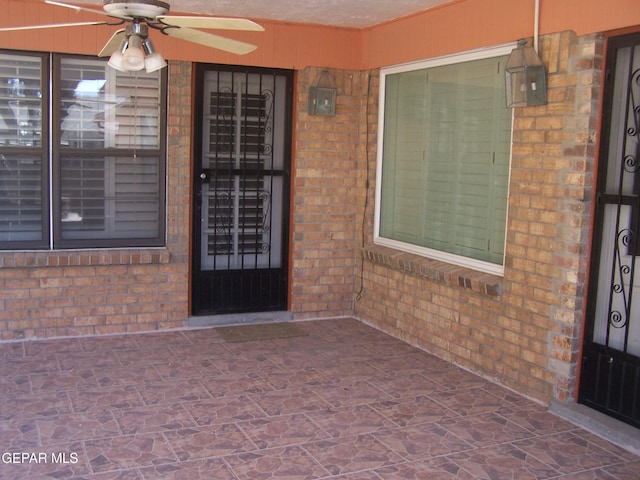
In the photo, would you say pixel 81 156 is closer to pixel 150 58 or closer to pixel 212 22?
pixel 150 58

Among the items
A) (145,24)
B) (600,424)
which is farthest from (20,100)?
(600,424)

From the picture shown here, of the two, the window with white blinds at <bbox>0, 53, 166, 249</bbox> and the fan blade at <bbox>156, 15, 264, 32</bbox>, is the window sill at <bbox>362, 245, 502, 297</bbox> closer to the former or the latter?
the window with white blinds at <bbox>0, 53, 166, 249</bbox>

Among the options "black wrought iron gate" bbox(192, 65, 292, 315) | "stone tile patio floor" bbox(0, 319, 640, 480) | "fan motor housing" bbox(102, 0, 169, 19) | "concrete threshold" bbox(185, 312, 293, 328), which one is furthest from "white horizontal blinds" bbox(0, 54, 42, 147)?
"fan motor housing" bbox(102, 0, 169, 19)

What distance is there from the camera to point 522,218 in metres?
4.74

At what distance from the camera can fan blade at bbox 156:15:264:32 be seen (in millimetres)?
3088

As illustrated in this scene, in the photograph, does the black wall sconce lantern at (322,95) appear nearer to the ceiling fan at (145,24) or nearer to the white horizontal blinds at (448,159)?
the white horizontal blinds at (448,159)

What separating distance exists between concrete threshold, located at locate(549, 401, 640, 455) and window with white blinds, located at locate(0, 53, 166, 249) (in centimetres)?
354

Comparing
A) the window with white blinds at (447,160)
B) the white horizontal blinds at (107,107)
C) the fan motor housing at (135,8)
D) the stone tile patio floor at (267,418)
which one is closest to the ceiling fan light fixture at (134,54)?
the fan motor housing at (135,8)

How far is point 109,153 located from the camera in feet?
19.6

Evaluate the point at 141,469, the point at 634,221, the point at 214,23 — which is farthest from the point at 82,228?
the point at 634,221

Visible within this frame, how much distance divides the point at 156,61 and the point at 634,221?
2746 millimetres

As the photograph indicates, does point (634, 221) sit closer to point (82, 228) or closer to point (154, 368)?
point (154, 368)

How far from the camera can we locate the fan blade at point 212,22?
3.09 m

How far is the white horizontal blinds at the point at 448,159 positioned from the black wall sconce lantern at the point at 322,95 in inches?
19.8
